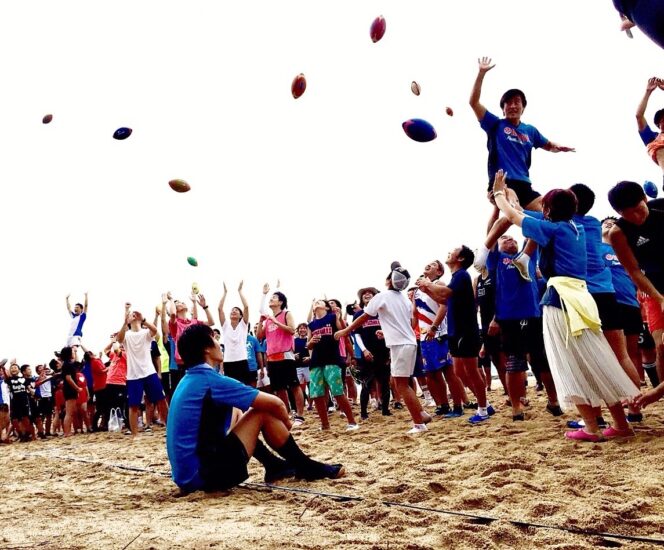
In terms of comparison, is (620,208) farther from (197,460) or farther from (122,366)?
(122,366)

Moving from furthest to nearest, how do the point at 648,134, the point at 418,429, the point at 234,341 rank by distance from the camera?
the point at 234,341, the point at 418,429, the point at 648,134

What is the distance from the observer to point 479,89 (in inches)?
195

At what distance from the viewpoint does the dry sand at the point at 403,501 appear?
248 cm

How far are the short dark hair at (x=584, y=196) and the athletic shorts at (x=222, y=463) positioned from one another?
11.0 feet

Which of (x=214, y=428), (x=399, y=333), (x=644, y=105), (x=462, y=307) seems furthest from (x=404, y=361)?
(x=644, y=105)

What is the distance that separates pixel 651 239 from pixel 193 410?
3.43 metres

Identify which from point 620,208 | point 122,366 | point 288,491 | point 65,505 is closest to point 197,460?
point 288,491

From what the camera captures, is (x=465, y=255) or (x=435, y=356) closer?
(x=465, y=255)

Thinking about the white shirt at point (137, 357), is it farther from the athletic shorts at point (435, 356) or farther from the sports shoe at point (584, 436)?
the sports shoe at point (584, 436)

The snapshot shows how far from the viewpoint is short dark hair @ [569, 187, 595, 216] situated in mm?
4754

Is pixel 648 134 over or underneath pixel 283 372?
over

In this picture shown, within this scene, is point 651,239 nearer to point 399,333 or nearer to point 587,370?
point 587,370

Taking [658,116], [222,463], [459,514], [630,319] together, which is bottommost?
[459,514]

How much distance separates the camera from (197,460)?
12.4 feet
